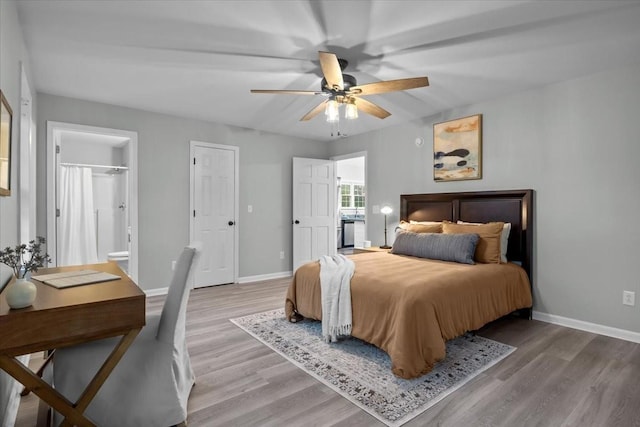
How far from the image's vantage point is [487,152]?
3.87m

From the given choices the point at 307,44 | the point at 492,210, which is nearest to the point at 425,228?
the point at 492,210

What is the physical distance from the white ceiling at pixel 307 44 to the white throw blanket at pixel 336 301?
1.79 m

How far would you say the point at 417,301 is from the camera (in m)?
2.26

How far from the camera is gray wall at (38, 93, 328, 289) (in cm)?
390

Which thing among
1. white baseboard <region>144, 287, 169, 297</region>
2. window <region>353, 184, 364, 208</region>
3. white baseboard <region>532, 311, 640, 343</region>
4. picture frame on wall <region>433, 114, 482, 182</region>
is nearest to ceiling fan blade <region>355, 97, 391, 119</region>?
picture frame on wall <region>433, 114, 482, 182</region>

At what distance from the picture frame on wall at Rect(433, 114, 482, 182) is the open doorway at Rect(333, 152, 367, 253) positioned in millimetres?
4001

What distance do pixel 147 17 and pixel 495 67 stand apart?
2.79 m

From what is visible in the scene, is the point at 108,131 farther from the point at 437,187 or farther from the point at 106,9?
the point at 437,187

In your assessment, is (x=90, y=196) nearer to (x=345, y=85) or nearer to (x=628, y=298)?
(x=345, y=85)

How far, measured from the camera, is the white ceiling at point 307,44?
2.09 m

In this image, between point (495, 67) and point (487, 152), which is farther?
point (487, 152)

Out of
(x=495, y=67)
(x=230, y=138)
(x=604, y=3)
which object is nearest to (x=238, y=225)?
(x=230, y=138)

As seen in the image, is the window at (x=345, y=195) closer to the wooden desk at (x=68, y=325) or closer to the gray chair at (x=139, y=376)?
the gray chair at (x=139, y=376)

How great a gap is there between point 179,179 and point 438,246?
11.2 ft
